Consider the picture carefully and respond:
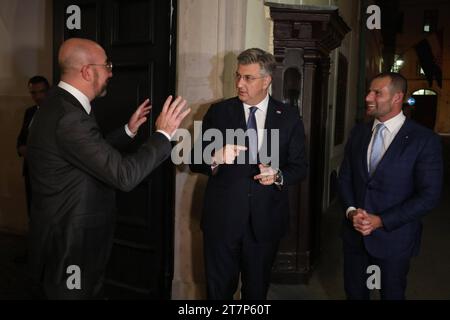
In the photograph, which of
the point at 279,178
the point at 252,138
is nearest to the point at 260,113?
the point at 252,138

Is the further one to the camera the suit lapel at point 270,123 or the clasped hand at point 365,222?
the suit lapel at point 270,123

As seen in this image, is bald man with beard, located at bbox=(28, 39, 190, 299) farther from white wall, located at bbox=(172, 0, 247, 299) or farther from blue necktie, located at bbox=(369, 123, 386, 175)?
blue necktie, located at bbox=(369, 123, 386, 175)

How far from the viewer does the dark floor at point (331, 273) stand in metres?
4.15

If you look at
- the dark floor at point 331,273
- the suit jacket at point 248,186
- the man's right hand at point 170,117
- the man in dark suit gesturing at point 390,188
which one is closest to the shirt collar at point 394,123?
the man in dark suit gesturing at point 390,188

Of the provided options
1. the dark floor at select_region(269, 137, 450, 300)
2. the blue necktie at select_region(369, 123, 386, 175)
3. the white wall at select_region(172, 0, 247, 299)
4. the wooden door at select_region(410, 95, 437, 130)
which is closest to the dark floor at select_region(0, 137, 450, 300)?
the dark floor at select_region(269, 137, 450, 300)

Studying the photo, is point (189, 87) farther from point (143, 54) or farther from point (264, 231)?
point (264, 231)

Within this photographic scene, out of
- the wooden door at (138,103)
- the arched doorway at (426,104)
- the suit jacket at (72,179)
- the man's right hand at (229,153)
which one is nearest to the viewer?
the suit jacket at (72,179)

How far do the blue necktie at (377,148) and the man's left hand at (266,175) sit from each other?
2.10 feet

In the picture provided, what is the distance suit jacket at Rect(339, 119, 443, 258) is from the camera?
259 centimetres

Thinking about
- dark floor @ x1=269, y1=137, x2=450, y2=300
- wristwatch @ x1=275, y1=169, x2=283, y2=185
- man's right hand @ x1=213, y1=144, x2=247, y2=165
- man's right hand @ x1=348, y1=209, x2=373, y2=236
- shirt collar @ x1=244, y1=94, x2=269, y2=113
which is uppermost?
shirt collar @ x1=244, y1=94, x2=269, y2=113

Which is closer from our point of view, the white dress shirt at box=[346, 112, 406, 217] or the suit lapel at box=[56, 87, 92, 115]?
the suit lapel at box=[56, 87, 92, 115]

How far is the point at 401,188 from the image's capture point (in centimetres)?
266

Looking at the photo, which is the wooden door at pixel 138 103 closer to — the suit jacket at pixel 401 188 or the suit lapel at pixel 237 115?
the suit lapel at pixel 237 115

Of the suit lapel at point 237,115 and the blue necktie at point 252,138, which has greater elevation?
the suit lapel at point 237,115
